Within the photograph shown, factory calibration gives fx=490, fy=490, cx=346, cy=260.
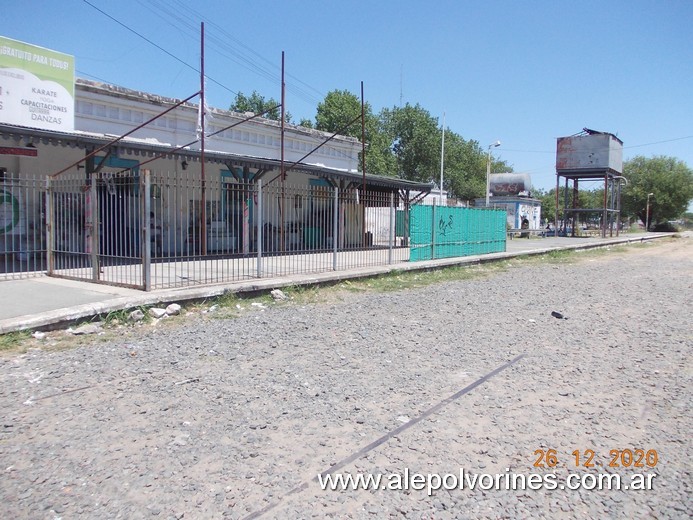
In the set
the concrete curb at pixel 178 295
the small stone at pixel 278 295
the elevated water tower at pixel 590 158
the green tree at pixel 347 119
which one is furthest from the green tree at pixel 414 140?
the small stone at pixel 278 295

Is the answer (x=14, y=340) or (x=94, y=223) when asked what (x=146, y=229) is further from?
(x=14, y=340)

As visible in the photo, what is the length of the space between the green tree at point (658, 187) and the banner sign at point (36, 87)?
A: 71387 mm

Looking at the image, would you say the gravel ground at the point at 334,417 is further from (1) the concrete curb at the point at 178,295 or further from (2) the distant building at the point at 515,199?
(2) the distant building at the point at 515,199

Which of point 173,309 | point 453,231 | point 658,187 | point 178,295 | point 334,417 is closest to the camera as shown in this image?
point 334,417

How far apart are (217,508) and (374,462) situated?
104 cm

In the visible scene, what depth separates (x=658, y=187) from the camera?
66.1 meters

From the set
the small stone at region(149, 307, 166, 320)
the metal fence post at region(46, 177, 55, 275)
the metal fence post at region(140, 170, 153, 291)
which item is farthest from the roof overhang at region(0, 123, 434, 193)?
the small stone at region(149, 307, 166, 320)

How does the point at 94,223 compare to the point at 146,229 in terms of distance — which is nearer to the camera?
the point at 146,229

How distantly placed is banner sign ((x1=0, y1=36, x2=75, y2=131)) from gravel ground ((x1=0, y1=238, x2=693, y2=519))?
865 centimetres

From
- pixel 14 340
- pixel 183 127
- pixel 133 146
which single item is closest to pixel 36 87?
pixel 133 146

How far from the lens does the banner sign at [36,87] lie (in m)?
11.9

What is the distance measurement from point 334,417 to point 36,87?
12.7 meters

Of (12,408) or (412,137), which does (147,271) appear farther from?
(412,137)

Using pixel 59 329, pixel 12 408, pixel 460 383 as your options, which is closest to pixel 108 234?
pixel 59 329
